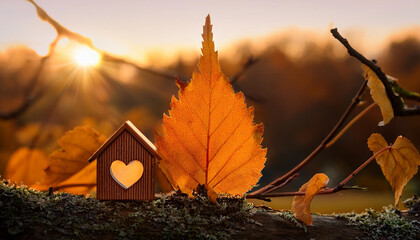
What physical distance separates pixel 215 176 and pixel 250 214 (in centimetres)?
14

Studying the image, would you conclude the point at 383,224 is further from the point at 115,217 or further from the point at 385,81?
the point at 115,217

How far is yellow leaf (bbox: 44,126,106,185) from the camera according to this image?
1.26 m

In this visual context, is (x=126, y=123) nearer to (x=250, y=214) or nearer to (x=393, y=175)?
(x=250, y=214)

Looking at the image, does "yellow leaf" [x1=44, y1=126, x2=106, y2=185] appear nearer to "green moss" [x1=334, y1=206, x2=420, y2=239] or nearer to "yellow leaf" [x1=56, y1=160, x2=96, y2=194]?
"yellow leaf" [x1=56, y1=160, x2=96, y2=194]

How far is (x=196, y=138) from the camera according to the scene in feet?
2.82

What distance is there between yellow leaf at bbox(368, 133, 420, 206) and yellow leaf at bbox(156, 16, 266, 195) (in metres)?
0.40

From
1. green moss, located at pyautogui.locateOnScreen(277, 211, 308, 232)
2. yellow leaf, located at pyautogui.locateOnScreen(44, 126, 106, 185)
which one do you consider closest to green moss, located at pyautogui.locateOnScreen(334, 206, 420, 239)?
green moss, located at pyautogui.locateOnScreen(277, 211, 308, 232)

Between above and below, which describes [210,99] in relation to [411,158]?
above

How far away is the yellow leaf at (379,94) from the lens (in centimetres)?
101

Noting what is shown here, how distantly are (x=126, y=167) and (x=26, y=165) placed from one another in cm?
103

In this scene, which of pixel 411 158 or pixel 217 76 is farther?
pixel 411 158

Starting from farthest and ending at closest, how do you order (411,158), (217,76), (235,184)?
(411,158) → (235,184) → (217,76)

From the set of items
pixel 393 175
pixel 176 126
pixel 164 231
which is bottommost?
pixel 164 231

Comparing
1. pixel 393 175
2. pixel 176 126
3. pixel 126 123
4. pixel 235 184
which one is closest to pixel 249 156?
pixel 235 184
